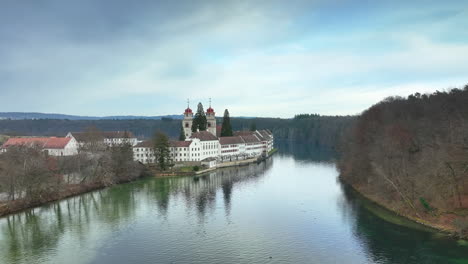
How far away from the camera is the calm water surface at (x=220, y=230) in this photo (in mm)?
23547

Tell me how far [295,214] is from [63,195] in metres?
26.0

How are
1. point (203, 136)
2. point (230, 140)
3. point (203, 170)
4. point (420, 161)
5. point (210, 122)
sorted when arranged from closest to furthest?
point (420, 161)
point (203, 170)
point (203, 136)
point (230, 140)
point (210, 122)

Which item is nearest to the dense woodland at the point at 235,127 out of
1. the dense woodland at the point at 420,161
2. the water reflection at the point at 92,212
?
the dense woodland at the point at 420,161

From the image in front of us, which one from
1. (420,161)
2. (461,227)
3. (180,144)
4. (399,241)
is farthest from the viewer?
(180,144)

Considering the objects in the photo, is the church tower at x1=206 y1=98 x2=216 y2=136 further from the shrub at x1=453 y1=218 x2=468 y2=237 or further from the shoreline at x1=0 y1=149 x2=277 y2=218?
the shrub at x1=453 y1=218 x2=468 y2=237

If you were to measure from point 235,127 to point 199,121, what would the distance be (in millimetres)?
85570

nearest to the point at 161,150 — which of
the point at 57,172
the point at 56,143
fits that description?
the point at 57,172

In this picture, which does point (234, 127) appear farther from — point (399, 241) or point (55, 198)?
point (399, 241)

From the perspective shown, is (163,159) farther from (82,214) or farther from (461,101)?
(461,101)


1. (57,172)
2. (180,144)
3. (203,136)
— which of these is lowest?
(57,172)

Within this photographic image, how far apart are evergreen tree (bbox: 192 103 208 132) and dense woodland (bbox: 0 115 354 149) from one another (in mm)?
47400

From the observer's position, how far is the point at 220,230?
2889 centimetres

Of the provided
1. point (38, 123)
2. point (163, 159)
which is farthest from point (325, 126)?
point (38, 123)

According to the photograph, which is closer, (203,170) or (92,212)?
(92,212)
